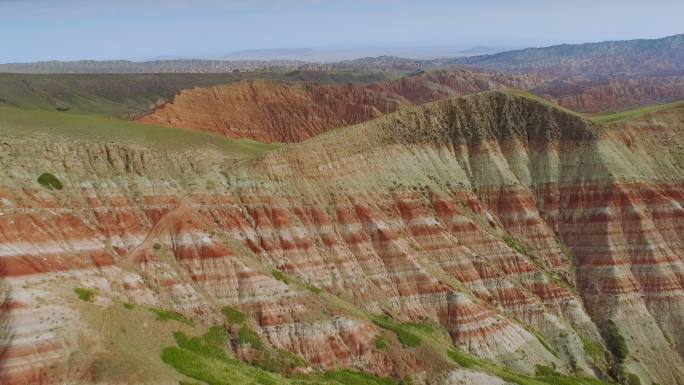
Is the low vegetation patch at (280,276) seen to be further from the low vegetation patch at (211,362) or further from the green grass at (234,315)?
the low vegetation patch at (211,362)

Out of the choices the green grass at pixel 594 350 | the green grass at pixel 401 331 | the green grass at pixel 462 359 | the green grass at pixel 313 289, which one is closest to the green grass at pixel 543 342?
the green grass at pixel 594 350

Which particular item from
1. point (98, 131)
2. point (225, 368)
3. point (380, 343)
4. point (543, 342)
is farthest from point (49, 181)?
point (543, 342)

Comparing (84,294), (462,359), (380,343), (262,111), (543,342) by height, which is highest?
(262,111)

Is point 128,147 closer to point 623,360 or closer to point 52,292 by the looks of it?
point 52,292

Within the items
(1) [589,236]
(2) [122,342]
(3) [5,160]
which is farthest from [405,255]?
(3) [5,160]

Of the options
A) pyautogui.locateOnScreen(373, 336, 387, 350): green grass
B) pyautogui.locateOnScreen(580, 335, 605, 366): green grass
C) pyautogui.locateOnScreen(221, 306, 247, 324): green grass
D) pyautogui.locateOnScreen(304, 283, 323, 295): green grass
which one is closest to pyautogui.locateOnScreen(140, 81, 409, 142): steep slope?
pyautogui.locateOnScreen(304, 283, 323, 295): green grass

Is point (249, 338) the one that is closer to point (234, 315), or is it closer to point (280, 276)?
point (234, 315)
